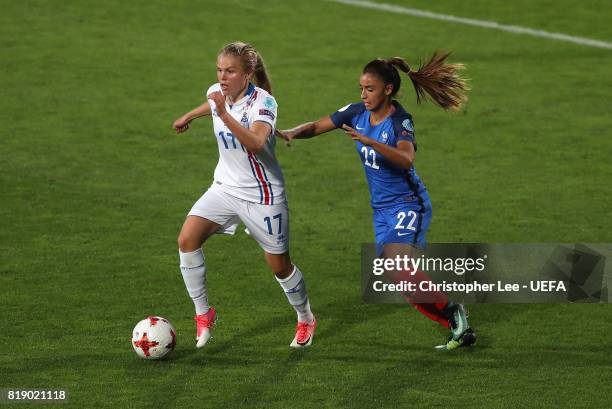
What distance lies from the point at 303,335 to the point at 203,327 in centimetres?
76

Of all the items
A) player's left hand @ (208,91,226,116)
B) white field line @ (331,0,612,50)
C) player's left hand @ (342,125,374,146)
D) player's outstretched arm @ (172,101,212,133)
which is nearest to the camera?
player's left hand @ (208,91,226,116)

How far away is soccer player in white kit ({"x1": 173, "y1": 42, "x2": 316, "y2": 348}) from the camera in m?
8.85

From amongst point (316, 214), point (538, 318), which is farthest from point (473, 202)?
point (538, 318)

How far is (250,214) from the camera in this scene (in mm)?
9141

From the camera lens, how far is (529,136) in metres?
15.3

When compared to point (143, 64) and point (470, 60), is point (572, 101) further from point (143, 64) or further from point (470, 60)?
point (143, 64)

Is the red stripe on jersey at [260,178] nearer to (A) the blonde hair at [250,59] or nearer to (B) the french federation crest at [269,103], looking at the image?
(B) the french federation crest at [269,103]

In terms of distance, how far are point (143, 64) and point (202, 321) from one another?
9111 mm

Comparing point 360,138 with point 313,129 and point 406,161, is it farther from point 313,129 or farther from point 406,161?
point 313,129

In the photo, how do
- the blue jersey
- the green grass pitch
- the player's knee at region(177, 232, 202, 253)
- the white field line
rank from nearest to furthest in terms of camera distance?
1. the green grass pitch
2. the blue jersey
3. the player's knee at region(177, 232, 202, 253)
4. the white field line

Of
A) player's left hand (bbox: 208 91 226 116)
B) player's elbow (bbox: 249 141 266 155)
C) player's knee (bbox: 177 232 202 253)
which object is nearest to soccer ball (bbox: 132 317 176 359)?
player's knee (bbox: 177 232 202 253)

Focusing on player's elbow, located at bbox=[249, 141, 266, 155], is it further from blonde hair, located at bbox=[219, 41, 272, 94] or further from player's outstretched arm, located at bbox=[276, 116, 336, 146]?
player's outstretched arm, located at bbox=[276, 116, 336, 146]

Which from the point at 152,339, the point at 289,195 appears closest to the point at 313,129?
the point at 152,339

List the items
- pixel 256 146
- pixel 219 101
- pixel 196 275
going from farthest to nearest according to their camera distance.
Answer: pixel 196 275, pixel 256 146, pixel 219 101
